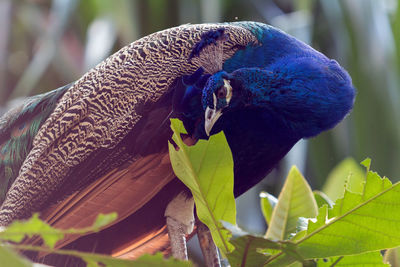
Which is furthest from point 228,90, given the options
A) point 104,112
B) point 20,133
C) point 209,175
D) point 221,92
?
point 20,133

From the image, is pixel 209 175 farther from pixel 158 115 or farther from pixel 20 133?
pixel 20 133

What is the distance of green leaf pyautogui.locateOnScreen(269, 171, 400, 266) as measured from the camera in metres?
0.64

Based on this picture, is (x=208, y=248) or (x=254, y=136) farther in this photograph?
(x=208, y=248)

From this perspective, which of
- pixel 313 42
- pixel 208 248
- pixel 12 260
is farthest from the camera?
pixel 313 42

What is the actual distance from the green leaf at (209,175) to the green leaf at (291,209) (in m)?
0.28

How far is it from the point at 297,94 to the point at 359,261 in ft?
1.26

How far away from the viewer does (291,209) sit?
0.97m

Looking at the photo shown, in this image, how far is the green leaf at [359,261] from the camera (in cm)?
73

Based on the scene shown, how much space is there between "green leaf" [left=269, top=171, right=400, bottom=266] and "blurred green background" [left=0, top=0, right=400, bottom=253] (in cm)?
192

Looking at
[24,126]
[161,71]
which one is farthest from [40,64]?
[161,71]

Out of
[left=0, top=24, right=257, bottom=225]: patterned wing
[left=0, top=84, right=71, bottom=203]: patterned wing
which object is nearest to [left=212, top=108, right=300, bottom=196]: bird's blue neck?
[left=0, top=24, right=257, bottom=225]: patterned wing

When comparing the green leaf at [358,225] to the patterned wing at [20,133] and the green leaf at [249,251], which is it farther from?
the patterned wing at [20,133]

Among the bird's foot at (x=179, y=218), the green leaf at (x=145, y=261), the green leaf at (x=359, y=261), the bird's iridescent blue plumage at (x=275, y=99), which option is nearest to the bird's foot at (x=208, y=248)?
the bird's foot at (x=179, y=218)

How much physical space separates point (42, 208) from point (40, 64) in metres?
2.17
